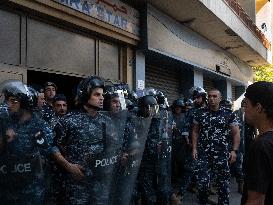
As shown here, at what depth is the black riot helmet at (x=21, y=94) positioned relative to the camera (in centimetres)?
353

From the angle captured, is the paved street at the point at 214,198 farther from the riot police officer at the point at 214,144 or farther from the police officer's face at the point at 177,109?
the police officer's face at the point at 177,109

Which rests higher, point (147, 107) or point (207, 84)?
point (207, 84)

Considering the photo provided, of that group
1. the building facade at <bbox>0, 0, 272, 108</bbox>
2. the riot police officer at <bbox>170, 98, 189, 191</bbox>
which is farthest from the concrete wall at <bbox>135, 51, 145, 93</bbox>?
the riot police officer at <bbox>170, 98, 189, 191</bbox>

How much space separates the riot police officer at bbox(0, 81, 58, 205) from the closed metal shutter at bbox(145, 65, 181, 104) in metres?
8.74

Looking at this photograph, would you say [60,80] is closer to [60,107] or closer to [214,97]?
[60,107]


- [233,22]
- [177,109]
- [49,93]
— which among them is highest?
[233,22]

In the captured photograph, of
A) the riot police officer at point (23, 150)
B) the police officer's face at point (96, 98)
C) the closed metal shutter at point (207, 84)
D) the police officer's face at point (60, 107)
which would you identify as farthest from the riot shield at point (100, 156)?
the closed metal shutter at point (207, 84)

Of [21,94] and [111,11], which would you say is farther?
[111,11]

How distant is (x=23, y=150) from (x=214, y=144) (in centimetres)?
336

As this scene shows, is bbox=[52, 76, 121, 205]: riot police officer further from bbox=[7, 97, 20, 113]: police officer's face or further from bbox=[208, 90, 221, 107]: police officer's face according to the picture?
bbox=[208, 90, 221, 107]: police officer's face

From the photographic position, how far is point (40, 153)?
332 centimetres

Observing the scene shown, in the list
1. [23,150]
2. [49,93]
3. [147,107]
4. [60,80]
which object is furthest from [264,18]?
[23,150]

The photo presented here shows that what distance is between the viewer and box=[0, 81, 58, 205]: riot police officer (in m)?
2.97

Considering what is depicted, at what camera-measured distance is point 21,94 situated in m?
3.53
